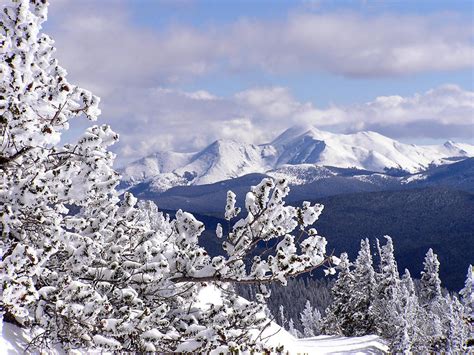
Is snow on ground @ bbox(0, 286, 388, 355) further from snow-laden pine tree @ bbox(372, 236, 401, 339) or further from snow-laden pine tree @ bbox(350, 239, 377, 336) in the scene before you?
snow-laden pine tree @ bbox(350, 239, 377, 336)

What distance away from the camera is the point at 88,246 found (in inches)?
255

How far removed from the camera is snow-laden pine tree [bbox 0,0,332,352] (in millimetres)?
5898

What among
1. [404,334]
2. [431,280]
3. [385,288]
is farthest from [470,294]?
[431,280]

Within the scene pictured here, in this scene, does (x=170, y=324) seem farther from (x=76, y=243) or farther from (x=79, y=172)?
(x=79, y=172)

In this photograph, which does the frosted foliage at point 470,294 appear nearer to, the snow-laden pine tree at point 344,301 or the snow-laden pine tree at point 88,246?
the snow-laden pine tree at point 88,246

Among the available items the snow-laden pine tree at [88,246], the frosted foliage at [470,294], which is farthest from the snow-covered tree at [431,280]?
→ the snow-laden pine tree at [88,246]

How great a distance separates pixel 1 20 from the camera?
6.05 m

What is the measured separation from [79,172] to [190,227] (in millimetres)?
1747

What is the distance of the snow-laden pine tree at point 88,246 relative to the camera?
232 inches

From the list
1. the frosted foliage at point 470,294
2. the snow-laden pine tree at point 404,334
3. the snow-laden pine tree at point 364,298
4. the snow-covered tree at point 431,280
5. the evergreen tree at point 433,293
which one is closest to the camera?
the frosted foliage at point 470,294

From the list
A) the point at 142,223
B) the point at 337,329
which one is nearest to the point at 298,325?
the point at 337,329

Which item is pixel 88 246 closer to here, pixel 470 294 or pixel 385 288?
pixel 470 294

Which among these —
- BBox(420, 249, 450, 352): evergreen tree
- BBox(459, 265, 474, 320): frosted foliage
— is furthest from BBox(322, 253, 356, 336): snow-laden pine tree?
BBox(459, 265, 474, 320): frosted foliage

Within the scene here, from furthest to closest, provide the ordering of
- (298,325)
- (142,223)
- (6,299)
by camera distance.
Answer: (298,325) < (142,223) < (6,299)
